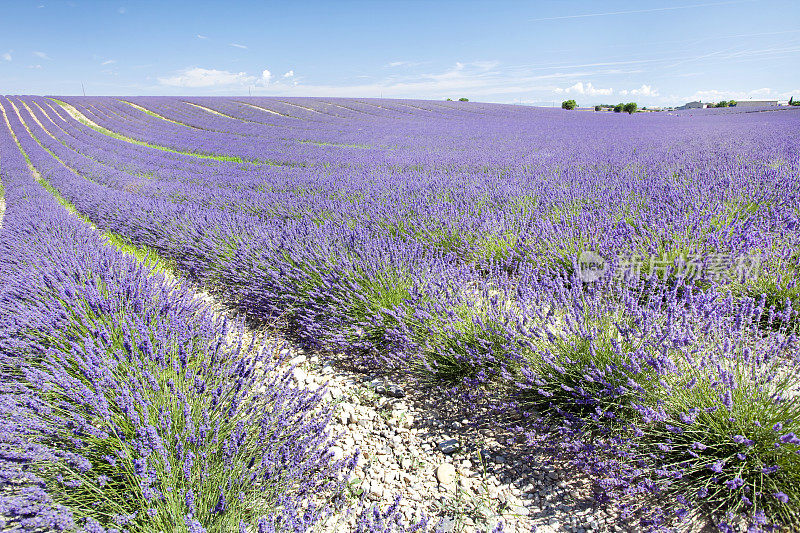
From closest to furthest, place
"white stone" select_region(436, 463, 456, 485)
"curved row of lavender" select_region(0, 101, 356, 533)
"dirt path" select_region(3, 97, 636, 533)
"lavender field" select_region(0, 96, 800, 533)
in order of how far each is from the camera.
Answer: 1. "curved row of lavender" select_region(0, 101, 356, 533)
2. "lavender field" select_region(0, 96, 800, 533)
3. "dirt path" select_region(3, 97, 636, 533)
4. "white stone" select_region(436, 463, 456, 485)

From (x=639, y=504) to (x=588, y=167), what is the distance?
19.0 feet

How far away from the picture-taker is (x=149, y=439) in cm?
130

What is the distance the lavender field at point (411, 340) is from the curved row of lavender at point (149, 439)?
0.01m

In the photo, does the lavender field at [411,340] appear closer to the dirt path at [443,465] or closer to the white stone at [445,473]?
the dirt path at [443,465]

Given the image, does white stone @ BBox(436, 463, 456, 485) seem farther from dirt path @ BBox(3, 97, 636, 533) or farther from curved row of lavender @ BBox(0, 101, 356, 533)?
curved row of lavender @ BBox(0, 101, 356, 533)

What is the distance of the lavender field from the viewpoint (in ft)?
4.14

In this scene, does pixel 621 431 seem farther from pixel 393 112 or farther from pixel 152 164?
pixel 393 112

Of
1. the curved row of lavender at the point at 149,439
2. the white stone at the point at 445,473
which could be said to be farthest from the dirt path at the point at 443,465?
the curved row of lavender at the point at 149,439

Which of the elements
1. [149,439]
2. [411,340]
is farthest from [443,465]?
[149,439]

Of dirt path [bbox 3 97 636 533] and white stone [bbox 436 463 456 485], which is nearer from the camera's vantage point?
dirt path [bbox 3 97 636 533]

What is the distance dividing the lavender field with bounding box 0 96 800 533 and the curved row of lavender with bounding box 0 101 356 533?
0.04ft

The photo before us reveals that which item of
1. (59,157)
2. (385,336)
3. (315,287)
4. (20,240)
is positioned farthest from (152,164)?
(385,336)

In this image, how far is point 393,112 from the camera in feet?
79.7

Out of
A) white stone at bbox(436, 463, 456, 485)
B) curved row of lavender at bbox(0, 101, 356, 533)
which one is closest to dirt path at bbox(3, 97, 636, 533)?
white stone at bbox(436, 463, 456, 485)
